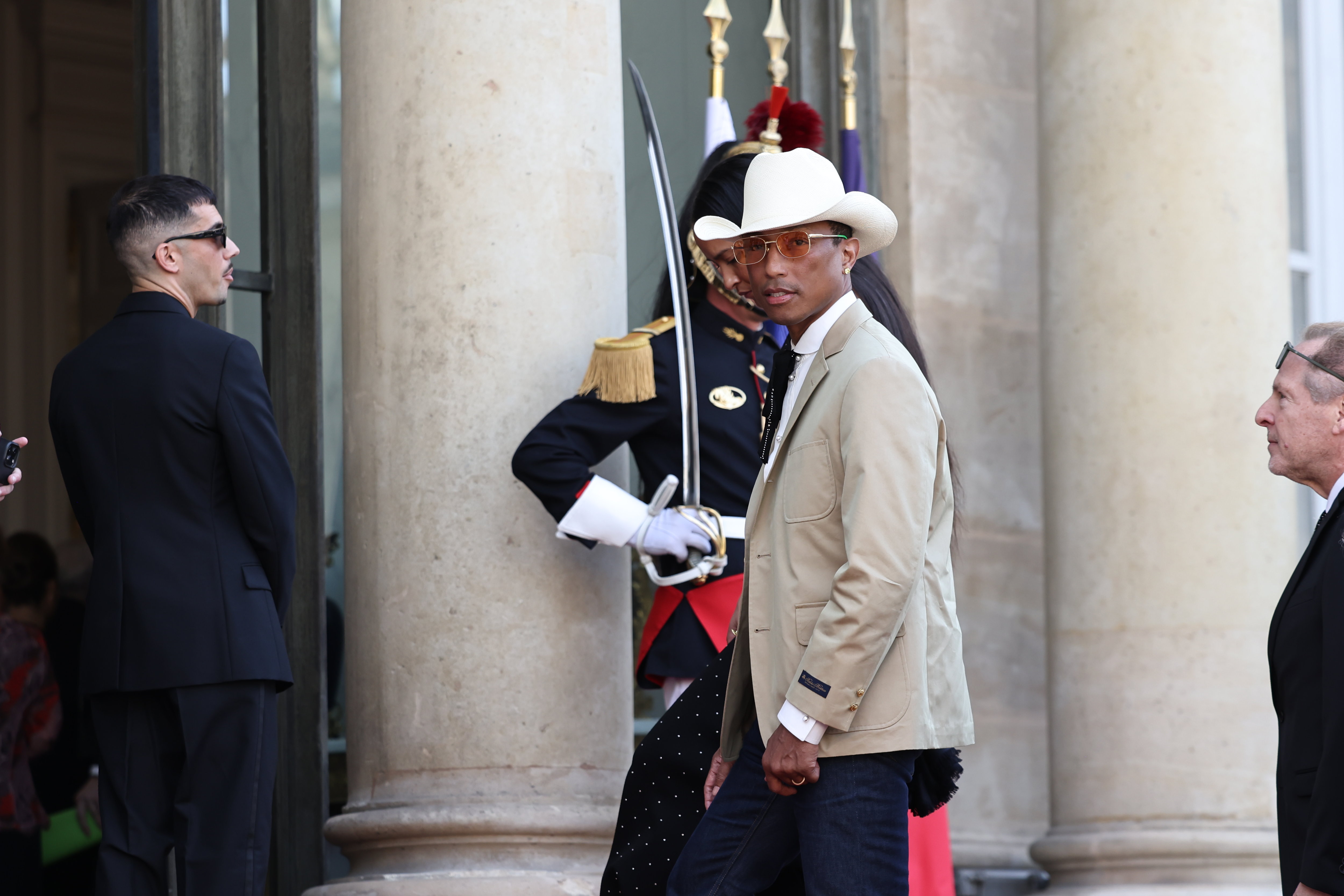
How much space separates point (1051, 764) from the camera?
6.61 meters

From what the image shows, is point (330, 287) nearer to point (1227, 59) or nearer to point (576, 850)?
point (576, 850)

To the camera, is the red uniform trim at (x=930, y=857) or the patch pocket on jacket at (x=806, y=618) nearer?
the patch pocket on jacket at (x=806, y=618)

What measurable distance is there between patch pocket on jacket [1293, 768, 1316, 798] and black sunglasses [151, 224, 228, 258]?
8.21ft

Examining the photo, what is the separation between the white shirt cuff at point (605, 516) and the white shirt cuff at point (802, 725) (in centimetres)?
128

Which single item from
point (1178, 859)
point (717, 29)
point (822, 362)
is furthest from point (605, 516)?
point (1178, 859)

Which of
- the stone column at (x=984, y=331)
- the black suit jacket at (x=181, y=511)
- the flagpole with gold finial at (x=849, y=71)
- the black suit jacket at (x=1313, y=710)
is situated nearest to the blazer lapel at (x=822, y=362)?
the black suit jacket at (x=1313, y=710)

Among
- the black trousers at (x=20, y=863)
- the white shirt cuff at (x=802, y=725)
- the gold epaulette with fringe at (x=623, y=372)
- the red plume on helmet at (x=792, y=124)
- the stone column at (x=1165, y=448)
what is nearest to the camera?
the white shirt cuff at (x=802, y=725)

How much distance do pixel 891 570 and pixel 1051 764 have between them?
11.4 ft

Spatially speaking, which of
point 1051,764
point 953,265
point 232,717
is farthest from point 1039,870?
point 232,717

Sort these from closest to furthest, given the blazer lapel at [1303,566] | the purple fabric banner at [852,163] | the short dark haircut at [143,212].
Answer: the blazer lapel at [1303,566] < the short dark haircut at [143,212] < the purple fabric banner at [852,163]

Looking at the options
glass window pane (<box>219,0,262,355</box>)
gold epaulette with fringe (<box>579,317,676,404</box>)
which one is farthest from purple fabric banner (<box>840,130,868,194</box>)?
glass window pane (<box>219,0,262,355</box>)

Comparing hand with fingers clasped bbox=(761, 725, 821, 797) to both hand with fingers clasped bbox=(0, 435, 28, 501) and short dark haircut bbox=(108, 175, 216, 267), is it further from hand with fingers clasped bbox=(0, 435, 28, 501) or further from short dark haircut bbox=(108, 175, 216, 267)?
short dark haircut bbox=(108, 175, 216, 267)

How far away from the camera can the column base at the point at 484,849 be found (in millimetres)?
4691

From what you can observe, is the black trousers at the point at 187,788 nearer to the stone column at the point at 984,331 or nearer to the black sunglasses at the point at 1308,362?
the black sunglasses at the point at 1308,362
